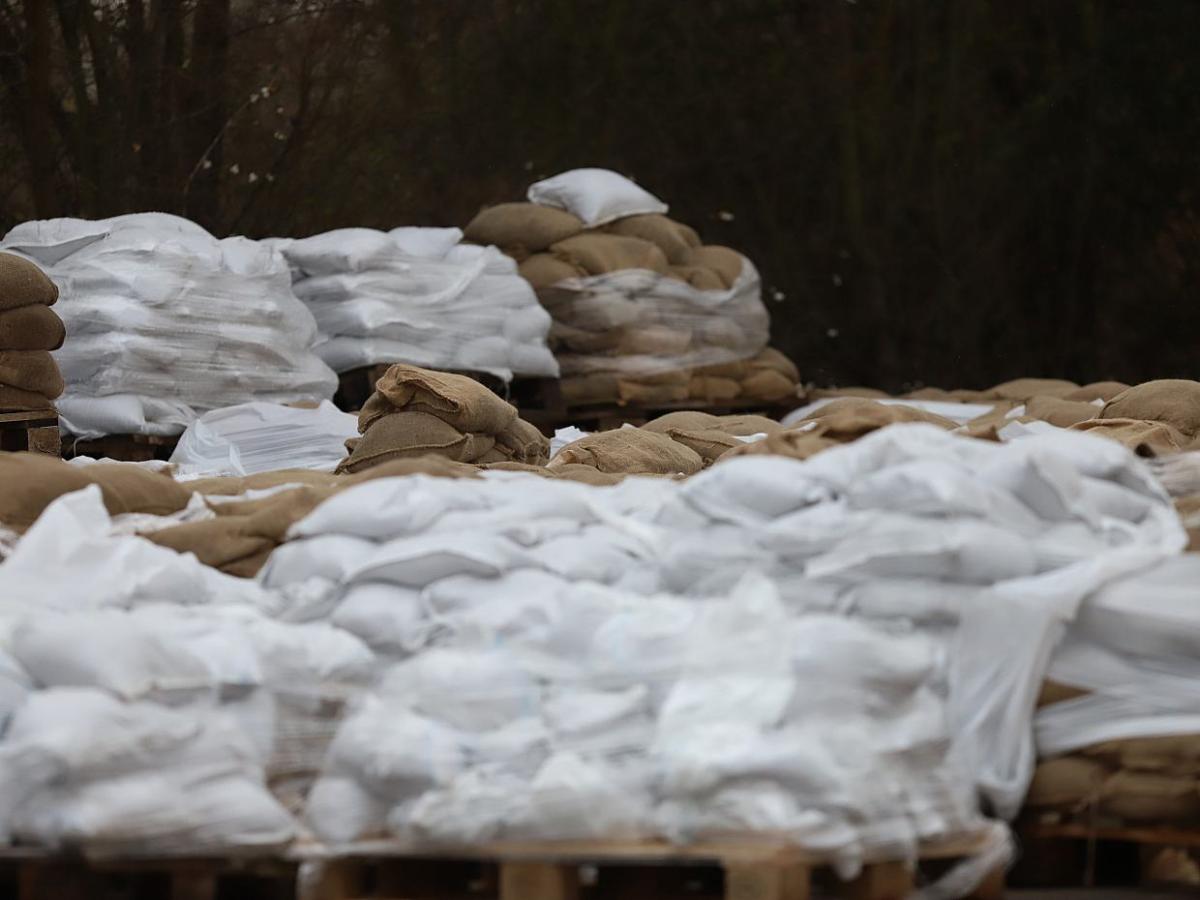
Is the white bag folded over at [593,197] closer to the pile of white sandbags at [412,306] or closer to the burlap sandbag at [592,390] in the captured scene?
the burlap sandbag at [592,390]

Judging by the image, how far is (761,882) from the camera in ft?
8.94

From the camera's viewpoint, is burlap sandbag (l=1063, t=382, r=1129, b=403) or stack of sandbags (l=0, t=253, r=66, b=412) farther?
→ burlap sandbag (l=1063, t=382, r=1129, b=403)

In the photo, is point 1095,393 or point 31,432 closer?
point 31,432

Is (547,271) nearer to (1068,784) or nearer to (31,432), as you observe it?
(31,432)

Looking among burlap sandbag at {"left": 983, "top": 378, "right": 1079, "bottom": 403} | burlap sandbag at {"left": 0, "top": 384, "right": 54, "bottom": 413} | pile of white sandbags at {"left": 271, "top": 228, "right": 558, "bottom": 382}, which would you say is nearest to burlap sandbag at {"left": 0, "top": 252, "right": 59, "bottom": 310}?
burlap sandbag at {"left": 0, "top": 384, "right": 54, "bottom": 413}

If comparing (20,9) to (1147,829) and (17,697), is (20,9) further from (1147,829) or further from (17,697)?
(1147,829)

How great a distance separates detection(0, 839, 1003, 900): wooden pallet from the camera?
2768mm

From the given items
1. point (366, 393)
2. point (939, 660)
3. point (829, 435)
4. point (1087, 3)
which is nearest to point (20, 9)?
point (366, 393)

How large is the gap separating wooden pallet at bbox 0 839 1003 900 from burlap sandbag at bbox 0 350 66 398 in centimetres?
343

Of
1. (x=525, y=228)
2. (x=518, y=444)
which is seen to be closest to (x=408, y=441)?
(x=518, y=444)

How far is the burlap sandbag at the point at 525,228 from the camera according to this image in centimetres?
877

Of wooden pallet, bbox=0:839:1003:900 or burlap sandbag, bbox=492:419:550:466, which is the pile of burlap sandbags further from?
wooden pallet, bbox=0:839:1003:900

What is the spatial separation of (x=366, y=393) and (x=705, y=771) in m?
5.41

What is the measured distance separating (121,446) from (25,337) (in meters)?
0.89
